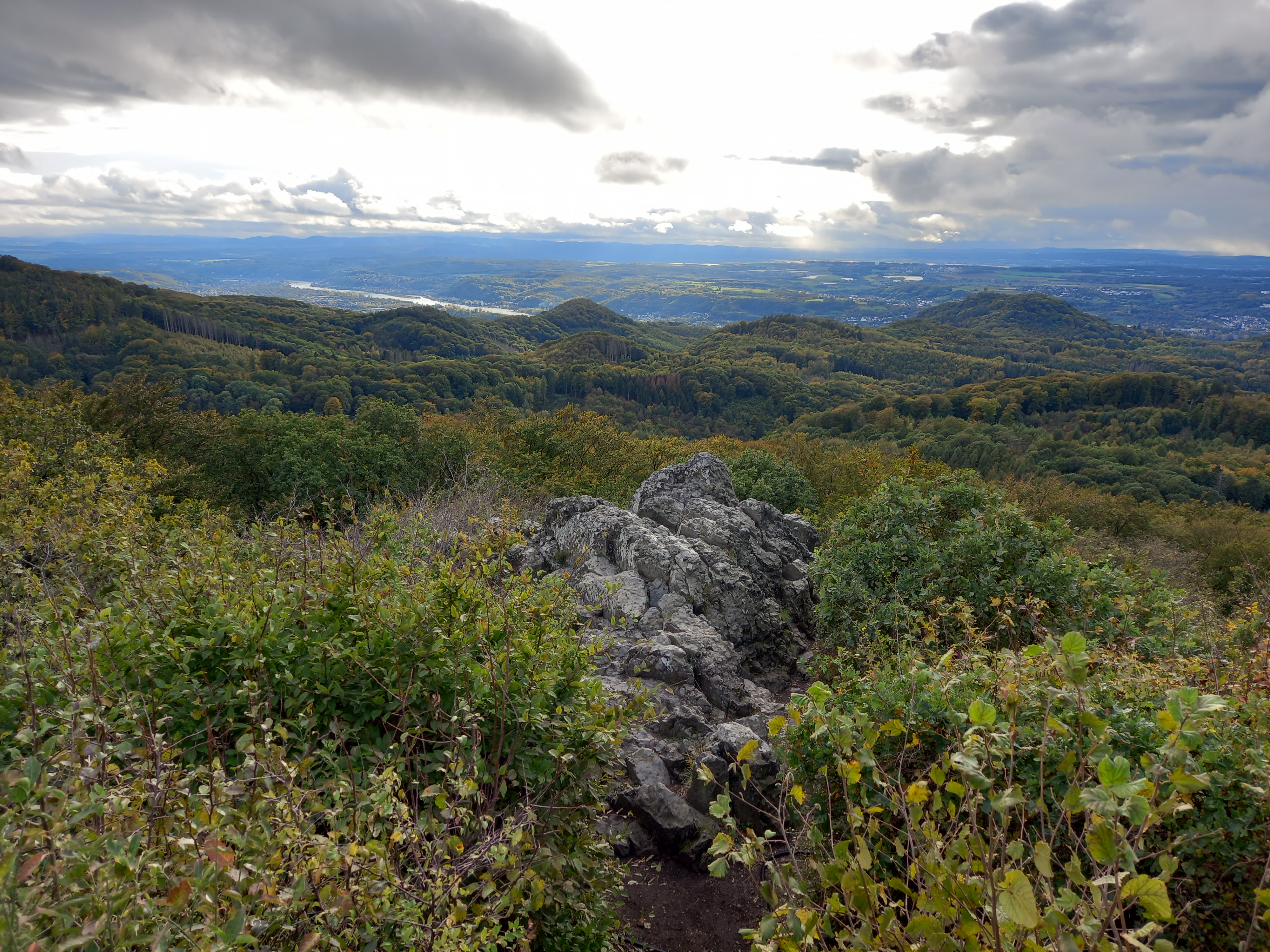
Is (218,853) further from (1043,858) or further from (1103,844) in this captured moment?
(1103,844)

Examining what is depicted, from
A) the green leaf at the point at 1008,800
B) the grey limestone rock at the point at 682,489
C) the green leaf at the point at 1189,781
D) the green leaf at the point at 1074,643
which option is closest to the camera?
the green leaf at the point at 1189,781

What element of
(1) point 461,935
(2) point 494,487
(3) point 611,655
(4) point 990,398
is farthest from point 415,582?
(4) point 990,398

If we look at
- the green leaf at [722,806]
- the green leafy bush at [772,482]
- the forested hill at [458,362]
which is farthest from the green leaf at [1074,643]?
the forested hill at [458,362]

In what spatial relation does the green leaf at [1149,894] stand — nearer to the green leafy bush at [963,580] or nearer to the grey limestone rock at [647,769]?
the green leafy bush at [963,580]

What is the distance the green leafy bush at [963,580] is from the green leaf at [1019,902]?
657 centimetres

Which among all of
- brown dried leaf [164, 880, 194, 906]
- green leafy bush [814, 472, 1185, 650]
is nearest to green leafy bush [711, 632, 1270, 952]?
brown dried leaf [164, 880, 194, 906]

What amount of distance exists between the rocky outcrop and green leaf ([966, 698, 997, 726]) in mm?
3587

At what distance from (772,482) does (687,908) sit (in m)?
15.6

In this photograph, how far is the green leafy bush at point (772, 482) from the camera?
21.2 meters

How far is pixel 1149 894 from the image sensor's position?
67.2 inches

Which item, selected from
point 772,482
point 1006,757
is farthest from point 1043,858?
point 772,482

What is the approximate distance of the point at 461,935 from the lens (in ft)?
10.5

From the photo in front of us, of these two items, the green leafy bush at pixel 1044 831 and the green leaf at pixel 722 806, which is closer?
the green leafy bush at pixel 1044 831

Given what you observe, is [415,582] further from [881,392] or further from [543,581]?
[881,392]
